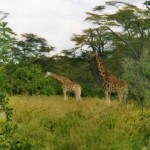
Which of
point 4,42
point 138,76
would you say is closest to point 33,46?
point 138,76

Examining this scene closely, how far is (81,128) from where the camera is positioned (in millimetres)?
9031

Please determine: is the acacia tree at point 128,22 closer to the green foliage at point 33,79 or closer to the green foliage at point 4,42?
the green foliage at point 33,79

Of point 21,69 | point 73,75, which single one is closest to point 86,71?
point 73,75

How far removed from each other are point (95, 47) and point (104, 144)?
24.7m

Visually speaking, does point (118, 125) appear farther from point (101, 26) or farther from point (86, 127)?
point (101, 26)

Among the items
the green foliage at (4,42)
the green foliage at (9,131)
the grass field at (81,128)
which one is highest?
the green foliage at (4,42)

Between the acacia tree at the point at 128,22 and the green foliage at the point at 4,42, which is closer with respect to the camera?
the green foliage at the point at 4,42

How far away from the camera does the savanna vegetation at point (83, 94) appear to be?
3777mm

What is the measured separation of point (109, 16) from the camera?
98.1 feet

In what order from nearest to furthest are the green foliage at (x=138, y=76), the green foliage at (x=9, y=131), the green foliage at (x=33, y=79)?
the green foliage at (x=9, y=131), the green foliage at (x=138, y=76), the green foliage at (x=33, y=79)

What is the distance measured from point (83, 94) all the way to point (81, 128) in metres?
16.8

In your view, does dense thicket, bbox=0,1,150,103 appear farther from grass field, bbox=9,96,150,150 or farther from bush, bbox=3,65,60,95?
grass field, bbox=9,96,150,150

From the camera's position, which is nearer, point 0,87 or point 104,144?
point 0,87

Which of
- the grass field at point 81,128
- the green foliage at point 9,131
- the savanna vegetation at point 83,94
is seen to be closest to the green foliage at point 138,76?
the savanna vegetation at point 83,94
